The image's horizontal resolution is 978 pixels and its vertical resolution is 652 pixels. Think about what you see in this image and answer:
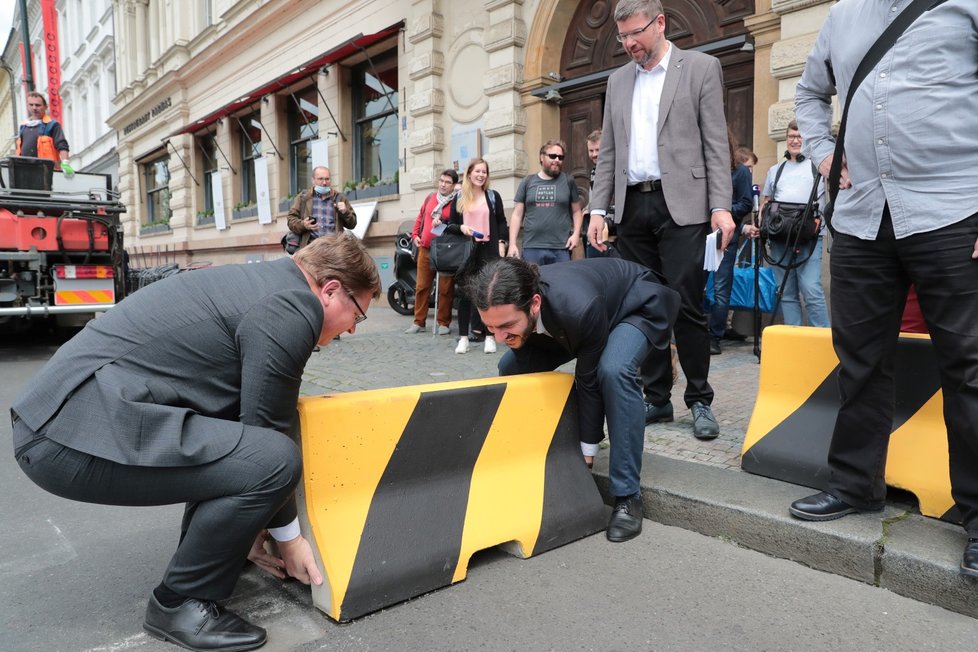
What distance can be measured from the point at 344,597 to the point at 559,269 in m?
1.50

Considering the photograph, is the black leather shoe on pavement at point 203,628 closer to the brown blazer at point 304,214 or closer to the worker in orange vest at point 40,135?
the brown blazer at point 304,214

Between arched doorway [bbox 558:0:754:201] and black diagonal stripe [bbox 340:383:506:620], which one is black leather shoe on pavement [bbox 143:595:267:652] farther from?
arched doorway [bbox 558:0:754:201]

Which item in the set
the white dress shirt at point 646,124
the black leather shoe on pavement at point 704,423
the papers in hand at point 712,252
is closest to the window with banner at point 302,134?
the white dress shirt at point 646,124

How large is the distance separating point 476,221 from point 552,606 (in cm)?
499

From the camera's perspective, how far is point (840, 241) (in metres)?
2.52

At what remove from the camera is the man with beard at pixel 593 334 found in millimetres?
2594

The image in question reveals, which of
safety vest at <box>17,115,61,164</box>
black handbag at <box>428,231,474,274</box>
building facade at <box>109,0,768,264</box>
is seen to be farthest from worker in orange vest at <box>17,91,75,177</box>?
black handbag at <box>428,231,474,274</box>

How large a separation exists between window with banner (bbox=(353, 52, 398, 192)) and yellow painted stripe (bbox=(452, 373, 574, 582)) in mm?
9767

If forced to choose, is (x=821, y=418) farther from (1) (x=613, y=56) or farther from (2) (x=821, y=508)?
(1) (x=613, y=56)

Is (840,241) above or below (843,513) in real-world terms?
above

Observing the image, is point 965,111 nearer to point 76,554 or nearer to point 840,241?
point 840,241

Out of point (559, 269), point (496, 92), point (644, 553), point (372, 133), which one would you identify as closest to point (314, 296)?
point (559, 269)

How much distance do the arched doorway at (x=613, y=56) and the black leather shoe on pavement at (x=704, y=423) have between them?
4758 millimetres

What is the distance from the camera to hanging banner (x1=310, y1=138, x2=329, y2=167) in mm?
13555
